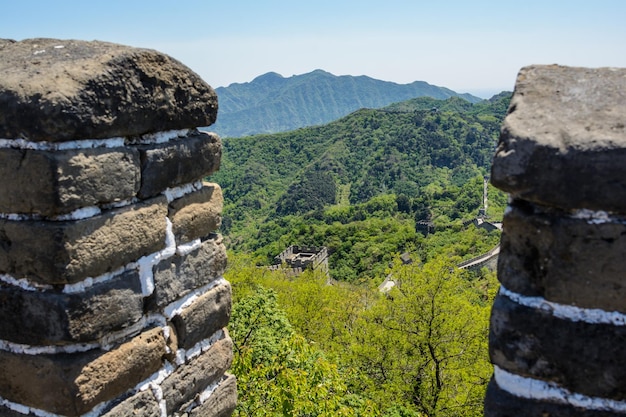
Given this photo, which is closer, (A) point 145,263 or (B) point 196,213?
(A) point 145,263

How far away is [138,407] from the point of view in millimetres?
2129

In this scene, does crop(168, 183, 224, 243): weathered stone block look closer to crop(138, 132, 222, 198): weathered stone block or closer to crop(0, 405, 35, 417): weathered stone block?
crop(138, 132, 222, 198): weathered stone block

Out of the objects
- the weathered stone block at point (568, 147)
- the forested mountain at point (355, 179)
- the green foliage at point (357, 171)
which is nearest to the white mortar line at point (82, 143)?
the weathered stone block at point (568, 147)

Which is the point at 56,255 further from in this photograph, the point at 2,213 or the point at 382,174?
the point at 382,174

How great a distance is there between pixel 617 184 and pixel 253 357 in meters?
6.26

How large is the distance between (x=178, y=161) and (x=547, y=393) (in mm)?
1714

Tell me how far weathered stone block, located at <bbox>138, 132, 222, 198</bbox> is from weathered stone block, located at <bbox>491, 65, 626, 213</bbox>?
1.38 metres

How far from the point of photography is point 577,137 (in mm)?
1433

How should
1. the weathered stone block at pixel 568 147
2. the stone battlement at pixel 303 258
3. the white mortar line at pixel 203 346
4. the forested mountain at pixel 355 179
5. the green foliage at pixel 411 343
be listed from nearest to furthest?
the weathered stone block at pixel 568 147 → the white mortar line at pixel 203 346 → the green foliage at pixel 411 343 → the stone battlement at pixel 303 258 → the forested mountain at pixel 355 179

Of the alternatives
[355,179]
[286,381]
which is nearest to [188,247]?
[286,381]

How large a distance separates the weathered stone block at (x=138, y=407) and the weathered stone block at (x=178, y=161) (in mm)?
846

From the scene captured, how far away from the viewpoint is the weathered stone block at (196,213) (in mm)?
2334

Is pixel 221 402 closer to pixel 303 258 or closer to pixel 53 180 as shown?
pixel 53 180

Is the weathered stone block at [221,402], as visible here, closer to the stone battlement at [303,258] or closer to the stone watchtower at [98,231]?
the stone watchtower at [98,231]
